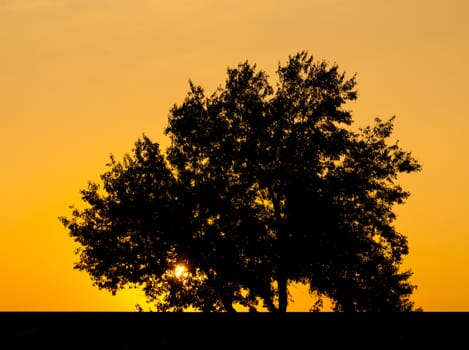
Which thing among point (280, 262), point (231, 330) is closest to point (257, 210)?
point (280, 262)

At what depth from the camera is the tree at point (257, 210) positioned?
120 feet

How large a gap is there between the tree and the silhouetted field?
25.2m

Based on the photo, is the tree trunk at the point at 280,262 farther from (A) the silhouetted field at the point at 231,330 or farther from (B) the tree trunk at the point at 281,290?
(A) the silhouetted field at the point at 231,330

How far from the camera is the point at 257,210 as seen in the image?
37.2 meters

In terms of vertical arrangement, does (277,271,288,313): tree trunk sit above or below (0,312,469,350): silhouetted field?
above

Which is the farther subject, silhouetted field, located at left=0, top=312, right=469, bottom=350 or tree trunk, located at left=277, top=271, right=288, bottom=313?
tree trunk, located at left=277, top=271, right=288, bottom=313

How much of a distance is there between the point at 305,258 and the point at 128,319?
25908 mm

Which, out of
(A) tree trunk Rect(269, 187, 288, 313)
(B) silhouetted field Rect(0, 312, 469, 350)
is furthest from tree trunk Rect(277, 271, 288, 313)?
(B) silhouetted field Rect(0, 312, 469, 350)

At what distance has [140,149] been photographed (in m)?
39.0

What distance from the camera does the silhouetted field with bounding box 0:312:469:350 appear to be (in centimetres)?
1023

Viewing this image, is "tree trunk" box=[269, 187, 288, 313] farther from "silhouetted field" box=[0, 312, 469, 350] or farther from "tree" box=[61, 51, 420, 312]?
"silhouetted field" box=[0, 312, 469, 350]

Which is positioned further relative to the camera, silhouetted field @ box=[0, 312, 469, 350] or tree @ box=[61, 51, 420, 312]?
tree @ box=[61, 51, 420, 312]

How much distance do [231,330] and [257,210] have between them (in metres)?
26.6

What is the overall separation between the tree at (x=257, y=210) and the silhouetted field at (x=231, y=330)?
82.8 feet
